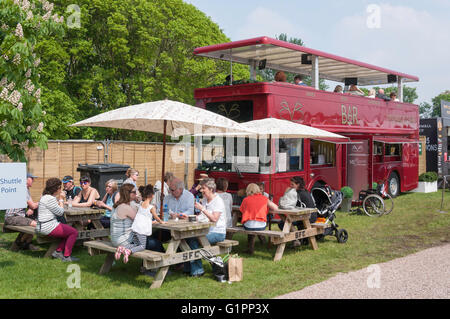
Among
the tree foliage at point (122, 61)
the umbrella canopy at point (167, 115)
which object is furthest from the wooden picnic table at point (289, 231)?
the tree foliage at point (122, 61)

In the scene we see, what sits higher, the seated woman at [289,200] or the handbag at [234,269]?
the seated woman at [289,200]

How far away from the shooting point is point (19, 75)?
8.84 meters

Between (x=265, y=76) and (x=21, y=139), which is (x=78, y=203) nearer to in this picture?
(x=21, y=139)

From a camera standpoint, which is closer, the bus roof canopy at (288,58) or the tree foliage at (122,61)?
the bus roof canopy at (288,58)

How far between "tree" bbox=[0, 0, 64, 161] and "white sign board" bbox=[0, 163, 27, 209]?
2.28 m

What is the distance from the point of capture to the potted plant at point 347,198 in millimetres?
12777

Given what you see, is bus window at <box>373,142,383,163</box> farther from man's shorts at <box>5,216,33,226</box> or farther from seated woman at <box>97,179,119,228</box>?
man's shorts at <box>5,216,33,226</box>

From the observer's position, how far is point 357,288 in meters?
5.81

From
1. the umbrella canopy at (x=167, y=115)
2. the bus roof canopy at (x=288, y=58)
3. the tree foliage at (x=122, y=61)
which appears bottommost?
the umbrella canopy at (x=167, y=115)

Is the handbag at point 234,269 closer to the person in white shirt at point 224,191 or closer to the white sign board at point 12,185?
the person in white shirt at point 224,191

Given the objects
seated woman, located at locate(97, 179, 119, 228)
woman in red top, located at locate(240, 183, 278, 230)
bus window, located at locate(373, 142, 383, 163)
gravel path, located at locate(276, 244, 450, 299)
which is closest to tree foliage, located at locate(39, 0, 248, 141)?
bus window, located at locate(373, 142, 383, 163)

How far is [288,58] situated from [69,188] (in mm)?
7253

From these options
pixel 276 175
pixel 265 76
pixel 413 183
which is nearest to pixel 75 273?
pixel 276 175
